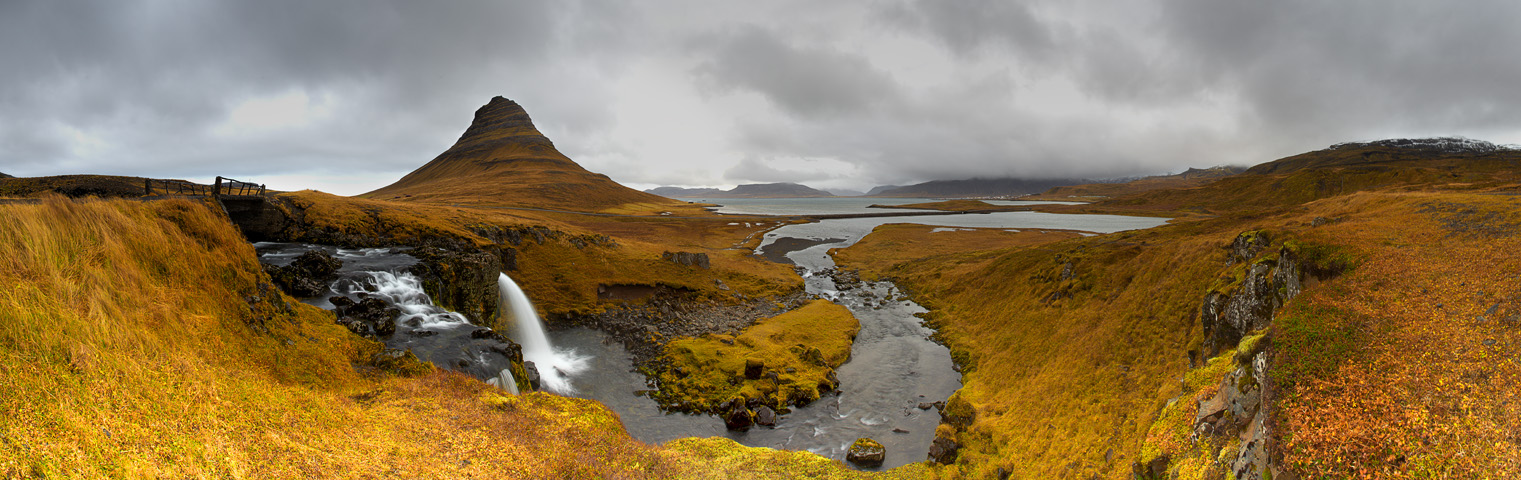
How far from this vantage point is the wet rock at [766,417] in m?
24.6

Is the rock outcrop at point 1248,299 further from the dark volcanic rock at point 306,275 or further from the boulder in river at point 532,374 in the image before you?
the dark volcanic rock at point 306,275

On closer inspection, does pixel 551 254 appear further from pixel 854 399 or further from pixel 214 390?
pixel 214 390

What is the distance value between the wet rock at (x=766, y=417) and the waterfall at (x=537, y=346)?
34.2 ft

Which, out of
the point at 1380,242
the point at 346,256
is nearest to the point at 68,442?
the point at 346,256

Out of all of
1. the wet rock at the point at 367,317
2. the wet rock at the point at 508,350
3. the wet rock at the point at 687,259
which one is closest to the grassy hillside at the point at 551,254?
the wet rock at the point at 687,259

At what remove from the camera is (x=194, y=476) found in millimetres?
9062

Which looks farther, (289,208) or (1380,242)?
(289,208)

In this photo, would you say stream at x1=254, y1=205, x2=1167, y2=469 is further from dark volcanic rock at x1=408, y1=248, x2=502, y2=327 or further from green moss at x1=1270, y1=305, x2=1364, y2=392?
green moss at x1=1270, y1=305, x2=1364, y2=392

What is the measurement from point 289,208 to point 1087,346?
5486 centimetres

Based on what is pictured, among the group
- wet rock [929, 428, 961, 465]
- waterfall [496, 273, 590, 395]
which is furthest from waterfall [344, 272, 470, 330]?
wet rock [929, 428, 961, 465]

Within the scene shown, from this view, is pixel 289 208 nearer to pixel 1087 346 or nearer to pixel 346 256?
pixel 346 256

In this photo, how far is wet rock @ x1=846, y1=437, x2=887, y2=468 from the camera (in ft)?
69.2

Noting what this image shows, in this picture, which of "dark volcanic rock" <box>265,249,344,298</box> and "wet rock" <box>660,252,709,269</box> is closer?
"dark volcanic rock" <box>265,249,344,298</box>

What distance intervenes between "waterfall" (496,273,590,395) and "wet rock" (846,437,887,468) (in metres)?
15.3
